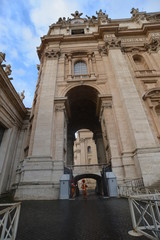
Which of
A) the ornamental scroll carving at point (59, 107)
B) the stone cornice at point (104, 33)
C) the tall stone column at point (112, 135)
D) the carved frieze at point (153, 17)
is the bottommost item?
the tall stone column at point (112, 135)

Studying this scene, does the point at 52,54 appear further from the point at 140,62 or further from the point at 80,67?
the point at 140,62

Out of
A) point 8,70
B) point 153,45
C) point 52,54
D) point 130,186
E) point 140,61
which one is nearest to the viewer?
point 130,186

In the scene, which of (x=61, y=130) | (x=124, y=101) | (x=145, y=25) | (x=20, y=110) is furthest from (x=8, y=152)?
(x=145, y=25)

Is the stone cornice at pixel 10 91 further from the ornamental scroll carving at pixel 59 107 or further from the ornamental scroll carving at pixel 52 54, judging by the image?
the ornamental scroll carving at pixel 52 54

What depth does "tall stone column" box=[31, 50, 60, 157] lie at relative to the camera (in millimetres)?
10945

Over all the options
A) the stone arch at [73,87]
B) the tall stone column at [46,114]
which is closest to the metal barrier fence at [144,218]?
A: the tall stone column at [46,114]

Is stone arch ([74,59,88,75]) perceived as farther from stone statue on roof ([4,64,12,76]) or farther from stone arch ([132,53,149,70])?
stone statue on roof ([4,64,12,76])

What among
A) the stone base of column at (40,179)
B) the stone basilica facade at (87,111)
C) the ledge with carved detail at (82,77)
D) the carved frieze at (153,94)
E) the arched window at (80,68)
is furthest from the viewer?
the arched window at (80,68)

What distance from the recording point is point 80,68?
17953mm

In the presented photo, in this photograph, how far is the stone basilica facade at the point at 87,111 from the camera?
9742 millimetres

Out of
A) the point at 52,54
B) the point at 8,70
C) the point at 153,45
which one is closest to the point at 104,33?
the point at 153,45

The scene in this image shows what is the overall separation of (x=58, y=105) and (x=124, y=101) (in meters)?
6.72

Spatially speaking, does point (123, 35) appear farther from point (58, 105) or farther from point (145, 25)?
point (58, 105)

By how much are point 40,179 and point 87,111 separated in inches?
538
